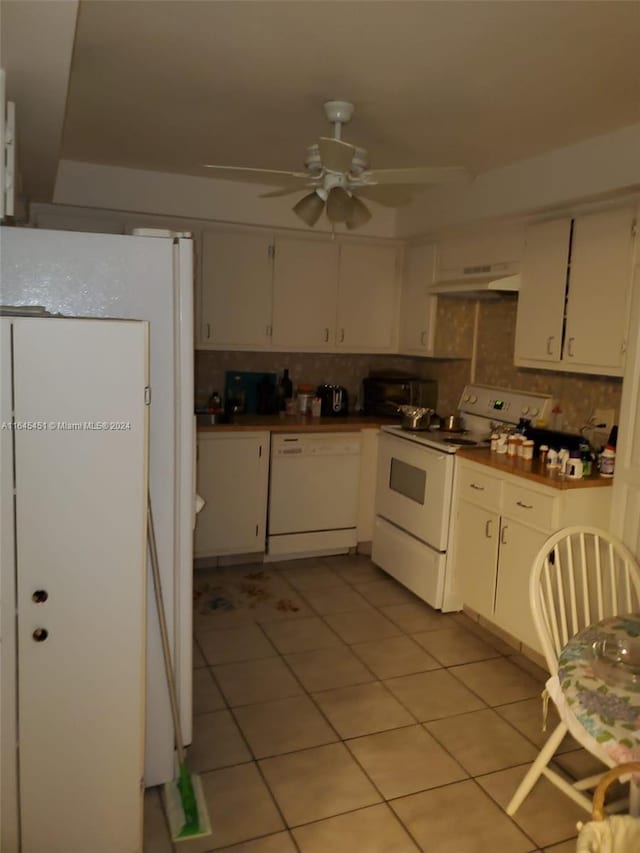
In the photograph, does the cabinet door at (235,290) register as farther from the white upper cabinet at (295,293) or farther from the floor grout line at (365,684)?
the floor grout line at (365,684)

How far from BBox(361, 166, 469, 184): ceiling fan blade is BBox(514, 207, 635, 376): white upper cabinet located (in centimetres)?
91

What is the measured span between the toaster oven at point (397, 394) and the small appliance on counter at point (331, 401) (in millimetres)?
261

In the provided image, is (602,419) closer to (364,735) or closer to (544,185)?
(544,185)

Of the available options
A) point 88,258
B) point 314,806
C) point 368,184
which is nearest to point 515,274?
point 368,184

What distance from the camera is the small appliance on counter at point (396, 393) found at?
477 cm

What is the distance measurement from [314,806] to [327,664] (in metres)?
0.95

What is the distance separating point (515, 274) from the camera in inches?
142

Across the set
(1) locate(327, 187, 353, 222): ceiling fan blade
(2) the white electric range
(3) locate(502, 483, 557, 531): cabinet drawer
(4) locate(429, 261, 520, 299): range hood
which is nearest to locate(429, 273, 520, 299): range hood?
(4) locate(429, 261, 520, 299): range hood

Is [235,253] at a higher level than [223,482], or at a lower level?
higher

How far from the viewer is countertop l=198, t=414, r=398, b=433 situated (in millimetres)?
4148

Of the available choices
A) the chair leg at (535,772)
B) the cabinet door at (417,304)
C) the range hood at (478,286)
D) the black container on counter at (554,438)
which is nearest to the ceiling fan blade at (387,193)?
the range hood at (478,286)

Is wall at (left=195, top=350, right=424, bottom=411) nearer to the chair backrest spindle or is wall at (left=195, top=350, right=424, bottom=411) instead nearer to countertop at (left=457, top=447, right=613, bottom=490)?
countertop at (left=457, top=447, right=613, bottom=490)

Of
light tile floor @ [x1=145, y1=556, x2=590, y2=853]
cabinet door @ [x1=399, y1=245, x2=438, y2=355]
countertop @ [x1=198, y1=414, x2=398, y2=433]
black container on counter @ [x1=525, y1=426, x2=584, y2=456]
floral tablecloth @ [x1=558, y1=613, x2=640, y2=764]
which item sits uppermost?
cabinet door @ [x1=399, y1=245, x2=438, y2=355]

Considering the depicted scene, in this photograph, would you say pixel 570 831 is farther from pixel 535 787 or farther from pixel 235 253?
pixel 235 253
